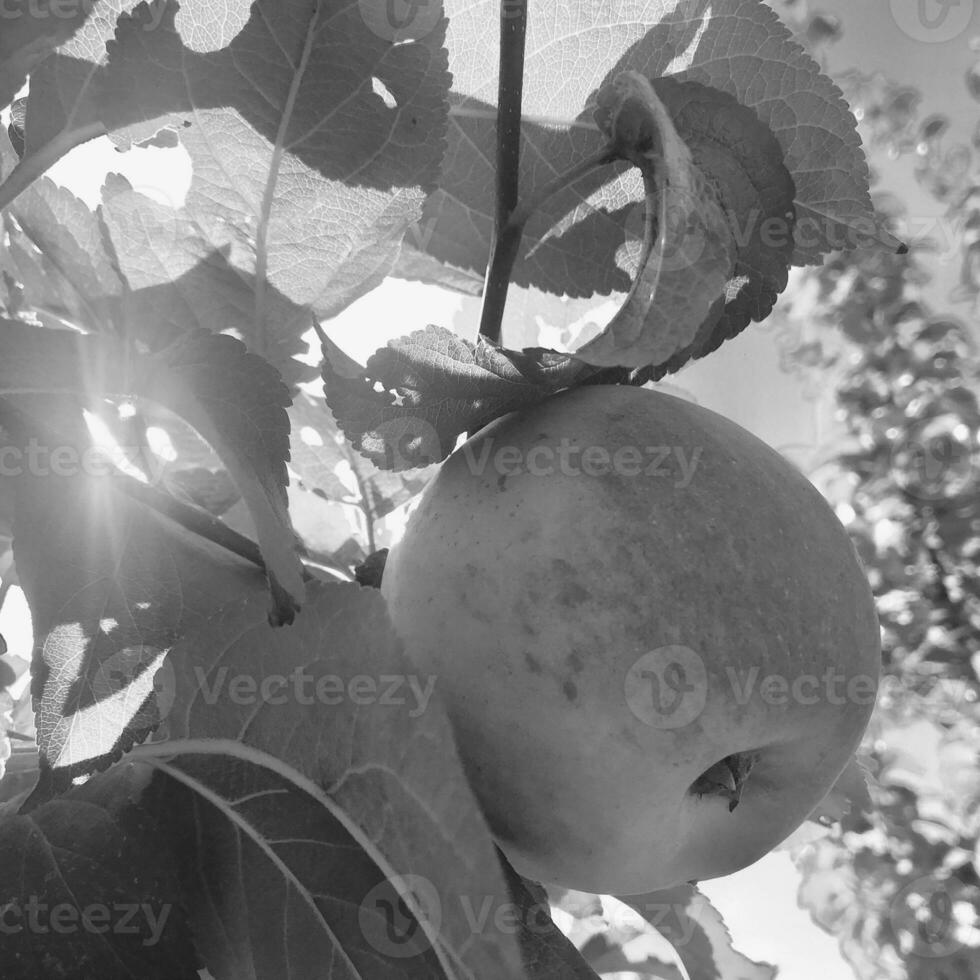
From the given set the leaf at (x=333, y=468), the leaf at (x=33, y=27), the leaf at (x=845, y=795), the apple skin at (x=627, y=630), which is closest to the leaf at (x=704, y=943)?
the leaf at (x=845, y=795)

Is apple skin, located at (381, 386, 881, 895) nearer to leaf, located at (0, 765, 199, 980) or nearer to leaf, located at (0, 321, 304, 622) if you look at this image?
leaf, located at (0, 321, 304, 622)

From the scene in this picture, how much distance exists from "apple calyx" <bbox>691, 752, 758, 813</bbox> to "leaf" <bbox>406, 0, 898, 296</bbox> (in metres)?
0.29

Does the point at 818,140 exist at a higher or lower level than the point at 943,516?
higher

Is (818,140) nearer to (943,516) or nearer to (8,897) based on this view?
(8,897)

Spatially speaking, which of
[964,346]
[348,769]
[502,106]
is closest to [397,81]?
[502,106]

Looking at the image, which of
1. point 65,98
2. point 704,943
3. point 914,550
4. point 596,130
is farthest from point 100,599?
point 914,550

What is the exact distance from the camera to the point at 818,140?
0.55 meters

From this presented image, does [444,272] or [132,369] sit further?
[444,272]

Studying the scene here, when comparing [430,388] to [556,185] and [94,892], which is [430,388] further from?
[94,892]

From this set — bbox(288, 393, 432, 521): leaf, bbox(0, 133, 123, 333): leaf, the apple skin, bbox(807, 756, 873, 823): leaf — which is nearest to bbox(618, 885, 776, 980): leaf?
bbox(807, 756, 873, 823): leaf

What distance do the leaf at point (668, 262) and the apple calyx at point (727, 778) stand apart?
8.0 inches

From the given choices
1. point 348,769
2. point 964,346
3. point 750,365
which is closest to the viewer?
point 348,769

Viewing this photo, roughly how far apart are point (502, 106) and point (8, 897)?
1.61 ft

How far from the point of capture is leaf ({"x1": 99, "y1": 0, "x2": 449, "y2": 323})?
1.70 feet
